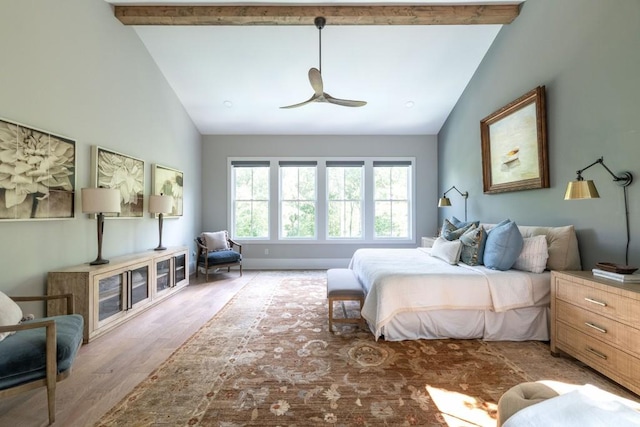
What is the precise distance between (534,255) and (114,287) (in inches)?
170

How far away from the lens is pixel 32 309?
2457mm

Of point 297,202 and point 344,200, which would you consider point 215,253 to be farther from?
point 344,200

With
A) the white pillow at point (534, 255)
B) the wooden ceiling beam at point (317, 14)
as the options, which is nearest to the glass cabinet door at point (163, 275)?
the wooden ceiling beam at point (317, 14)

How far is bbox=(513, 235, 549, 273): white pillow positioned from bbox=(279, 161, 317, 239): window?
3896mm

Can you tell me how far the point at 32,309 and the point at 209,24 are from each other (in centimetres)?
367

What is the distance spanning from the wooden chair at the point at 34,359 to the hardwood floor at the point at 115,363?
0.20 m

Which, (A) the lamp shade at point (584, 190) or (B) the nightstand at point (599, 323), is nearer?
(B) the nightstand at point (599, 323)

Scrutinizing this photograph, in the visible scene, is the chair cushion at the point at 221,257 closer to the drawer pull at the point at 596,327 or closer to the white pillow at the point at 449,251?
the white pillow at the point at 449,251

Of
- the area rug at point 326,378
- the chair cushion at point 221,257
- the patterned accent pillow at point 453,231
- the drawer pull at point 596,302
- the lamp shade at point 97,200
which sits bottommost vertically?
the area rug at point 326,378

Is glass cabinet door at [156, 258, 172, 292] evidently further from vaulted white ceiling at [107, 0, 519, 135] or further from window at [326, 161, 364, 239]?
window at [326, 161, 364, 239]

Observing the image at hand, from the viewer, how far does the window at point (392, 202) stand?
6.05 metres

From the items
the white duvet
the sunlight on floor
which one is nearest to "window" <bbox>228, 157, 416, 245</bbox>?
the white duvet

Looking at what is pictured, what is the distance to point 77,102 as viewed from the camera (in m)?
2.90

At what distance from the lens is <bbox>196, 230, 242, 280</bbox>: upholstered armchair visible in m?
4.90
